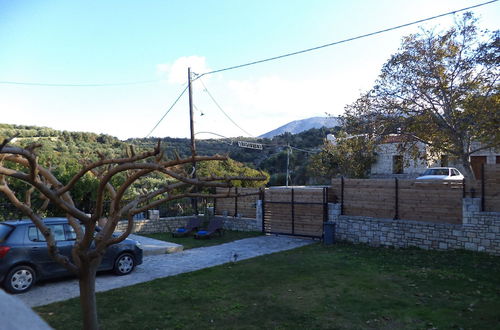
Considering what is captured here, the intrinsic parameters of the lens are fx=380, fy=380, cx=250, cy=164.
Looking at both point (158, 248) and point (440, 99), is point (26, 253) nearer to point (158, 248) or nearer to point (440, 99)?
point (158, 248)

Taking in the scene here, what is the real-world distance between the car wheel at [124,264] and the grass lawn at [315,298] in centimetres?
124

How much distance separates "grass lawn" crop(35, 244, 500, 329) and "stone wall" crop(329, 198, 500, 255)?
1.93 ft

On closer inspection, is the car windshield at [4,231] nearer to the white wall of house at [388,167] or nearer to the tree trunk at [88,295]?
the tree trunk at [88,295]

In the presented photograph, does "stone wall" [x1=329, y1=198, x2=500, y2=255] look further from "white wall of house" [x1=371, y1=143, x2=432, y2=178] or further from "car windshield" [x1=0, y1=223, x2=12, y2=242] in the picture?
"white wall of house" [x1=371, y1=143, x2=432, y2=178]

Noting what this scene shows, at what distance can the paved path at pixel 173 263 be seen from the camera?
8.09 m

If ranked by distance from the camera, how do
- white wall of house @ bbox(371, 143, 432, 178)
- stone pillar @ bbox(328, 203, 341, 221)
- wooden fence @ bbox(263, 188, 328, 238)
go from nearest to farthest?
1. stone pillar @ bbox(328, 203, 341, 221)
2. wooden fence @ bbox(263, 188, 328, 238)
3. white wall of house @ bbox(371, 143, 432, 178)

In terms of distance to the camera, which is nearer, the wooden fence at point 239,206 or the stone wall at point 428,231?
the stone wall at point 428,231

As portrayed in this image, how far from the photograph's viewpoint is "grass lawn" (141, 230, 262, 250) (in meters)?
14.7

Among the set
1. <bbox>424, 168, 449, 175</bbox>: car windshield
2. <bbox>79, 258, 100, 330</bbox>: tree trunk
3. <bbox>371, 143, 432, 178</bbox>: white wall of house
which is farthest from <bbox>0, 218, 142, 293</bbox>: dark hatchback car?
<bbox>371, 143, 432, 178</bbox>: white wall of house

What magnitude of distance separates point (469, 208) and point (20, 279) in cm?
1200

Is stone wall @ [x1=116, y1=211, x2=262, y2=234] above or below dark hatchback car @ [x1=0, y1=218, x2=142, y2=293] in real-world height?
below

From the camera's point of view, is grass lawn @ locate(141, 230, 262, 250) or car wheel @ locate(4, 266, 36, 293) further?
grass lawn @ locate(141, 230, 262, 250)

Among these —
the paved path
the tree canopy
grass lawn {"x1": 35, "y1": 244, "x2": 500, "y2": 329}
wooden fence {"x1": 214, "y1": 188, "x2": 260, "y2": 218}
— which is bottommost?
the paved path

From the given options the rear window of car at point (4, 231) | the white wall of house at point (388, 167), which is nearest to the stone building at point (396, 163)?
the white wall of house at point (388, 167)
